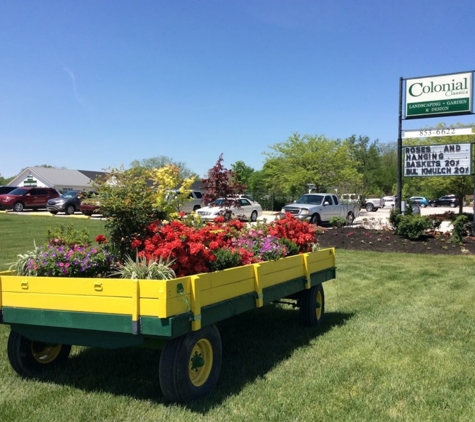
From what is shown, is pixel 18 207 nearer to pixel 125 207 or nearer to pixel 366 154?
pixel 125 207

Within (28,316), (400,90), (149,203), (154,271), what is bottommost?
(28,316)

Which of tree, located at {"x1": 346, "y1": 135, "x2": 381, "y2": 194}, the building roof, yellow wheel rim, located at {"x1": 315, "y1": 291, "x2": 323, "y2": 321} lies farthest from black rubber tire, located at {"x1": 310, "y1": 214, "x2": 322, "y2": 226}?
tree, located at {"x1": 346, "y1": 135, "x2": 381, "y2": 194}

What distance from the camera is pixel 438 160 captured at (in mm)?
16344

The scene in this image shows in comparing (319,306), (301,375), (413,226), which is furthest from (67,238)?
(413,226)

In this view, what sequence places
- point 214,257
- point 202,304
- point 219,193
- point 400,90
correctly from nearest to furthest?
point 202,304
point 214,257
point 219,193
point 400,90

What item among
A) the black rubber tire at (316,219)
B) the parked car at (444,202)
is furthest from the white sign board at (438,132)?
the parked car at (444,202)

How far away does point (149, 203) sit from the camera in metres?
4.90

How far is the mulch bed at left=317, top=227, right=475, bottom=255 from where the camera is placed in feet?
44.7

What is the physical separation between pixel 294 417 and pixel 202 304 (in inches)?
42.3

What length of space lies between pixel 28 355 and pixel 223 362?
1.79m

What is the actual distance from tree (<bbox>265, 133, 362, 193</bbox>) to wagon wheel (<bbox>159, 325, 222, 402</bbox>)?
3709cm

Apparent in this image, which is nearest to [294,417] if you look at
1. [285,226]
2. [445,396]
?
[445,396]

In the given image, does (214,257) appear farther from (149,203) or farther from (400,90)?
(400,90)

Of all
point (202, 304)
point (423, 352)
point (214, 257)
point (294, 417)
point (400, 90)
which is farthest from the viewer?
point (400, 90)
